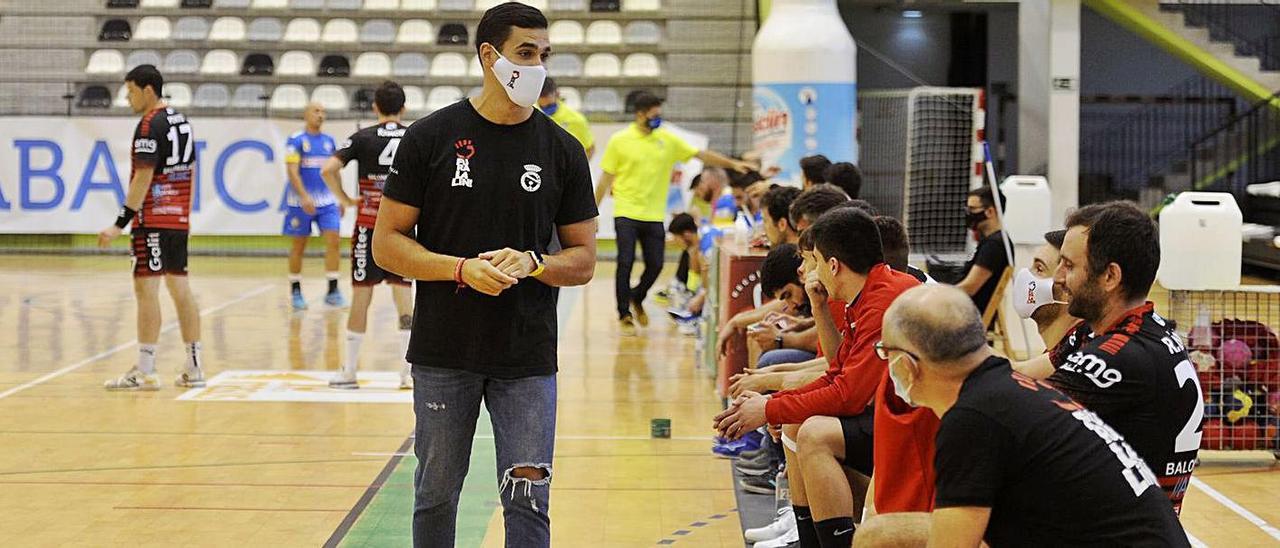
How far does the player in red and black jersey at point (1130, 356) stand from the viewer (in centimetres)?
347

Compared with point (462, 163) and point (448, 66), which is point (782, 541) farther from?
point (448, 66)

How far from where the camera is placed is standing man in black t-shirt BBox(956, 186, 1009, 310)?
332 inches

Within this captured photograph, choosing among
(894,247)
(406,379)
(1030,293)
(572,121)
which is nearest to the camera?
(1030,293)

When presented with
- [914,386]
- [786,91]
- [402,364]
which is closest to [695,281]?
[786,91]

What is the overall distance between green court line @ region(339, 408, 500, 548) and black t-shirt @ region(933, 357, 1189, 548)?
103 inches

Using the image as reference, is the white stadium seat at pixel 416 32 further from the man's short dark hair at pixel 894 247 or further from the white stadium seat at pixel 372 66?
the man's short dark hair at pixel 894 247

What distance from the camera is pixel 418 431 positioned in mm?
3973

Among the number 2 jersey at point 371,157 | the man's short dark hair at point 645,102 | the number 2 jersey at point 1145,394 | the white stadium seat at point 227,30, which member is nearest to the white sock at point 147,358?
the number 2 jersey at point 371,157

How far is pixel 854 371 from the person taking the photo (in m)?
4.45

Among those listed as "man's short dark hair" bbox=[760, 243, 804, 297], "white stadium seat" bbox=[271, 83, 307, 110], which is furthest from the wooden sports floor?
"white stadium seat" bbox=[271, 83, 307, 110]

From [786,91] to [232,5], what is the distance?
31.8 ft

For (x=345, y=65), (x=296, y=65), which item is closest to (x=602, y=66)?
(x=345, y=65)

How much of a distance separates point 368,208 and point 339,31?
12.4 m

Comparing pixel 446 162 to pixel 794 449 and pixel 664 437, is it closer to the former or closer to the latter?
pixel 794 449
